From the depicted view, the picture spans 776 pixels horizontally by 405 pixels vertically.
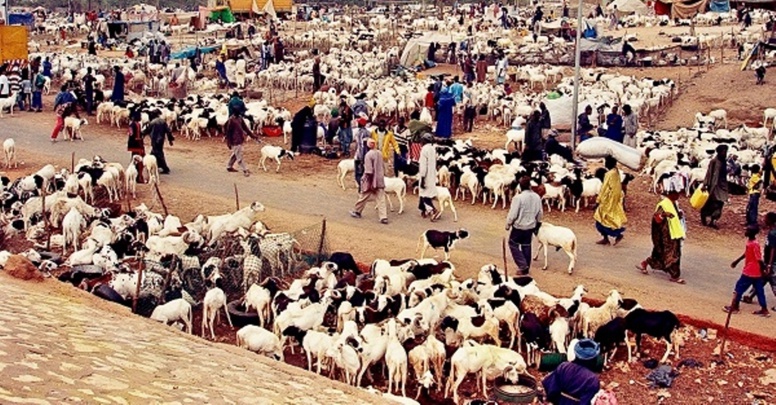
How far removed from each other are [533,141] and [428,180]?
4.01 metres

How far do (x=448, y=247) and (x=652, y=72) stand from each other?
22276mm

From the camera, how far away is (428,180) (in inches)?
556

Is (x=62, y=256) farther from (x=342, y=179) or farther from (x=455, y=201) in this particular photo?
(x=455, y=201)

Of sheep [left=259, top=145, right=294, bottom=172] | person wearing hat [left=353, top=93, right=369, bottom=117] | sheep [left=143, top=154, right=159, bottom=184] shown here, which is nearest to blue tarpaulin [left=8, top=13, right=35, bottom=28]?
person wearing hat [left=353, top=93, right=369, bottom=117]

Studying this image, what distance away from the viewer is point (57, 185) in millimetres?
15133

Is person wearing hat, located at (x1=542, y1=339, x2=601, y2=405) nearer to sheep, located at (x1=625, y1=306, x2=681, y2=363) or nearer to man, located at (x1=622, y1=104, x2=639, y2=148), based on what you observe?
sheep, located at (x1=625, y1=306, x2=681, y2=363)

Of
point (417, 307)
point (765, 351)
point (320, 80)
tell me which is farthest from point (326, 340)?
point (320, 80)

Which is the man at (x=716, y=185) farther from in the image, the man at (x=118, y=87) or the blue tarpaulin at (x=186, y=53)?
the blue tarpaulin at (x=186, y=53)

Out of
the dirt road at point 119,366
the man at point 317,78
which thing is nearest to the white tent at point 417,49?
the man at point 317,78

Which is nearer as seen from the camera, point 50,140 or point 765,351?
point 765,351

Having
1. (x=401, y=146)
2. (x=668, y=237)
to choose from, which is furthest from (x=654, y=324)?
(x=401, y=146)

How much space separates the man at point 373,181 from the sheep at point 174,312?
4.72m

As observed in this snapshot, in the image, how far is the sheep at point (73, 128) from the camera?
67.3 ft

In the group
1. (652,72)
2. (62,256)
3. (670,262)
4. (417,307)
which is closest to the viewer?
(417,307)
